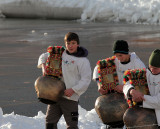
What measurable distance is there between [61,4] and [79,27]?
16.6 ft

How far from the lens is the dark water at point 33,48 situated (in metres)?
8.09

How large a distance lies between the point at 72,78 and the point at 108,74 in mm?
406

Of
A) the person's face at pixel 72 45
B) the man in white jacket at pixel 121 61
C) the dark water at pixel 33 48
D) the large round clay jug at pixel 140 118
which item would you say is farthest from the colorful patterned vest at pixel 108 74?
the dark water at pixel 33 48

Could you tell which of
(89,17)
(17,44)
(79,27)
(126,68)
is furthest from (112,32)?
(126,68)

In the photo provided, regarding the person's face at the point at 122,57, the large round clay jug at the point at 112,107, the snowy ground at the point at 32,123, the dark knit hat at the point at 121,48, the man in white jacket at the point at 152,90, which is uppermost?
the dark knit hat at the point at 121,48

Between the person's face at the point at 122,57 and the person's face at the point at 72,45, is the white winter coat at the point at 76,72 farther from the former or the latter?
the person's face at the point at 122,57

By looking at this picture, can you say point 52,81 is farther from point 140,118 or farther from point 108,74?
point 140,118

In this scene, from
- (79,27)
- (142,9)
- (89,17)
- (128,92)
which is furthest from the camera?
(89,17)

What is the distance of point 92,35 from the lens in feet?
57.2

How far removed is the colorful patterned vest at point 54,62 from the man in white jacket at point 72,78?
0.05 metres

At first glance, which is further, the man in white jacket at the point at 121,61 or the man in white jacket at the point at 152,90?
the man in white jacket at the point at 121,61

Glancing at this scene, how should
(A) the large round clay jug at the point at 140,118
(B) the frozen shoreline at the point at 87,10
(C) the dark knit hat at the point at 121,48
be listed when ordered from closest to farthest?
(A) the large round clay jug at the point at 140,118 → (C) the dark knit hat at the point at 121,48 → (B) the frozen shoreline at the point at 87,10

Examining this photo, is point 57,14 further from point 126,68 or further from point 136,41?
point 126,68

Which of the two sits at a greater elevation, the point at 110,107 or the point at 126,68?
the point at 126,68
